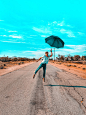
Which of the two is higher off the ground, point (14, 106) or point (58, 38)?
point (58, 38)

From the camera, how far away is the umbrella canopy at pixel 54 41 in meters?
7.24

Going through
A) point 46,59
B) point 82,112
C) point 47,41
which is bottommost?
point 82,112

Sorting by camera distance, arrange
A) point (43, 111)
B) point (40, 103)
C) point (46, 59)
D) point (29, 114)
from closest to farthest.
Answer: point (29, 114), point (43, 111), point (40, 103), point (46, 59)

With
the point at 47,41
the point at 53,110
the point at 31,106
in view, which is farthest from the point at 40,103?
the point at 47,41

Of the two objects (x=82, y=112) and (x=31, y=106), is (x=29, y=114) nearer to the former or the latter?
(x=31, y=106)

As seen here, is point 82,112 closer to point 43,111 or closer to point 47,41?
point 43,111

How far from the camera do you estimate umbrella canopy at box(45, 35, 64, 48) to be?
7.24m

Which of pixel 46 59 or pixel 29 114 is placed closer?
pixel 29 114

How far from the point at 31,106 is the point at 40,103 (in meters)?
0.37

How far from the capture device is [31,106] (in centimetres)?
334

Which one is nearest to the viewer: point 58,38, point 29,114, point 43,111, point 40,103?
point 29,114

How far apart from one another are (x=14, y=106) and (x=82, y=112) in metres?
2.04

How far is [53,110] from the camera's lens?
310 centimetres

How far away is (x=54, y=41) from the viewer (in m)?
7.34
